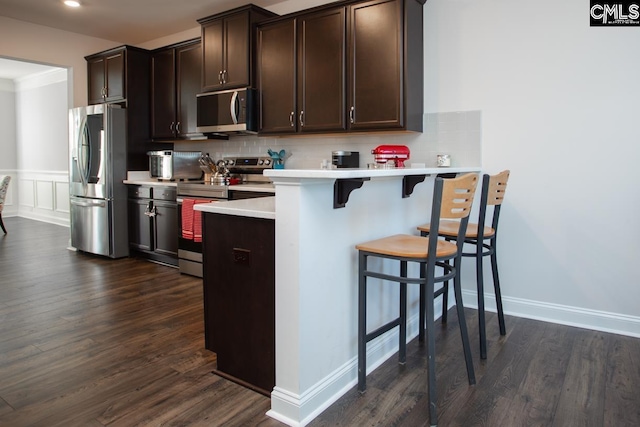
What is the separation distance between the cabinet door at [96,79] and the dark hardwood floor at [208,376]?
2.82 meters

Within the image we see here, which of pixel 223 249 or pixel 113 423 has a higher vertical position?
pixel 223 249

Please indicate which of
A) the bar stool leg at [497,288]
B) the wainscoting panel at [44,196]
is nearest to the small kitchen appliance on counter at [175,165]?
the bar stool leg at [497,288]

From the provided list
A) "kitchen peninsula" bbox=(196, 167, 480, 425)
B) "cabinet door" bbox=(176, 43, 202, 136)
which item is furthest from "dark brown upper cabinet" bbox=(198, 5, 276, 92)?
"kitchen peninsula" bbox=(196, 167, 480, 425)

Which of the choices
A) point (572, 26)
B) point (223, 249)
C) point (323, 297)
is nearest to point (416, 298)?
point (323, 297)

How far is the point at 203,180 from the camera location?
506 cm

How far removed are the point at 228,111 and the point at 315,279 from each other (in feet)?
8.98

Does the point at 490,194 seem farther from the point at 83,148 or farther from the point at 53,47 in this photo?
the point at 53,47

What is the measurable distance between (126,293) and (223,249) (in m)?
1.88

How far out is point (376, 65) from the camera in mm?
3406

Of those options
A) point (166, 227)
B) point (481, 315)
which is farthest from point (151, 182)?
point (481, 315)

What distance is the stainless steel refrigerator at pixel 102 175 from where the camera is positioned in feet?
16.3

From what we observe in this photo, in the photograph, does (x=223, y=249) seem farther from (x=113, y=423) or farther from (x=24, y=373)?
(x=24, y=373)

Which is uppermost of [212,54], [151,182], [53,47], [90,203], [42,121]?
[53,47]

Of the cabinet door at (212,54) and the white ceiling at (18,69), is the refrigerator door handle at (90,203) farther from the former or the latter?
the white ceiling at (18,69)
